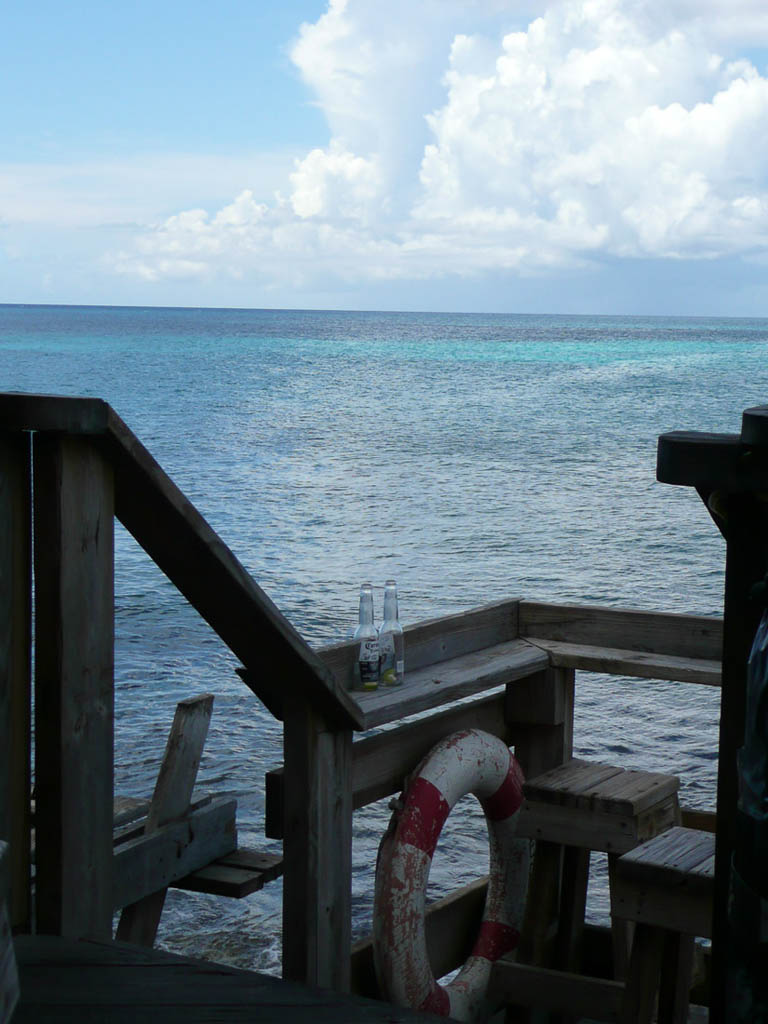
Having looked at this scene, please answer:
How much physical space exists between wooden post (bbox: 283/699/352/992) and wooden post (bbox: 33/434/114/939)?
615mm

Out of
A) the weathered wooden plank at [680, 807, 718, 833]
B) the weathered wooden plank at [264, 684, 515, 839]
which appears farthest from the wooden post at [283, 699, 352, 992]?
the weathered wooden plank at [680, 807, 718, 833]

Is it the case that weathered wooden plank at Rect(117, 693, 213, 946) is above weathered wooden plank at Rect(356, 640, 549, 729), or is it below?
below

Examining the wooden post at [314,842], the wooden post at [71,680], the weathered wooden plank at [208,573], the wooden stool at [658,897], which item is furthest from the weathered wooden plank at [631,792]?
the wooden post at [71,680]

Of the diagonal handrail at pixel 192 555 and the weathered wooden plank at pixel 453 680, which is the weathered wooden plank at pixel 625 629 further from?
the diagonal handrail at pixel 192 555

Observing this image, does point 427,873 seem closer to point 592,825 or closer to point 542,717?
point 592,825

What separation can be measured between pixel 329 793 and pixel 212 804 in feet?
2.48

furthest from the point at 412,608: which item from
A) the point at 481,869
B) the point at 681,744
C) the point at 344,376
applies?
the point at 344,376

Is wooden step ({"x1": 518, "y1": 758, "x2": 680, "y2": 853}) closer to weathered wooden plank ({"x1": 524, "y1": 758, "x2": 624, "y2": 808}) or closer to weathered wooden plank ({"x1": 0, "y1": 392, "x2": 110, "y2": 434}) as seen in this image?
weathered wooden plank ({"x1": 524, "y1": 758, "x2": 624, "y2": 808})

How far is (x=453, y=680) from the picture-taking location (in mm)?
3268

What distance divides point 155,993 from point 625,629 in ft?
8.00

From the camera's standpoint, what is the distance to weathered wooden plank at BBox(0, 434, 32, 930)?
1992 millimetres

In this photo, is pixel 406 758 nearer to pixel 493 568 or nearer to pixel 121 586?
pixel 121 586

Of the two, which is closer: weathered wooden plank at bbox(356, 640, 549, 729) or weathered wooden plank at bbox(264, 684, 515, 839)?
weathered wooden plank at bbox(356, 640, 549, 729)

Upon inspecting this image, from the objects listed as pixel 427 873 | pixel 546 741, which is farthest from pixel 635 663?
pixel 427 873
